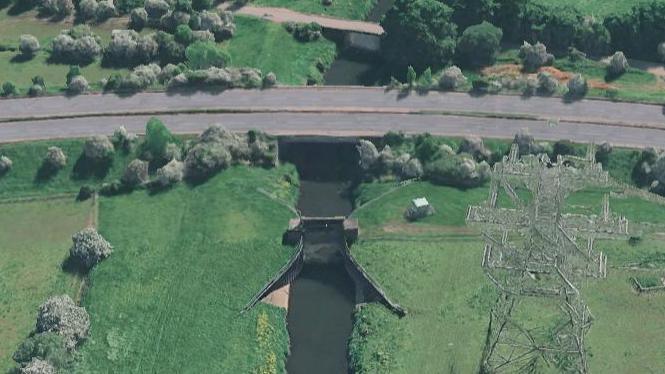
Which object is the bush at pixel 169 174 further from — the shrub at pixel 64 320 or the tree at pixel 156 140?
the shrub at pixel 64 320

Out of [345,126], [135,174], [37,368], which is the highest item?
[345,126]

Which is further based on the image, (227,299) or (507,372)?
(227,299)

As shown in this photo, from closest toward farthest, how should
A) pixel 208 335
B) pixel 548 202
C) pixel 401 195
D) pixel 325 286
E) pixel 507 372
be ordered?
pixel 548 202, pixel 507 372, pixel 208 335, pixel 325 286, pixel 401 195

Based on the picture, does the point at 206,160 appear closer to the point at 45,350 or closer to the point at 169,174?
the point at 169,174

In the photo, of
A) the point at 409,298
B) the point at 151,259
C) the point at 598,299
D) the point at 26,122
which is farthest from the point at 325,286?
the point at 26,122

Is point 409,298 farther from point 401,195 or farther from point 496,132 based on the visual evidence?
point 496,132

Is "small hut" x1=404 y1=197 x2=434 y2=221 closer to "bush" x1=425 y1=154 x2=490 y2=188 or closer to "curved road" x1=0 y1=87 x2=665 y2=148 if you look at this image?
"bush" x1=425 y1=154 x2=490 y2=188

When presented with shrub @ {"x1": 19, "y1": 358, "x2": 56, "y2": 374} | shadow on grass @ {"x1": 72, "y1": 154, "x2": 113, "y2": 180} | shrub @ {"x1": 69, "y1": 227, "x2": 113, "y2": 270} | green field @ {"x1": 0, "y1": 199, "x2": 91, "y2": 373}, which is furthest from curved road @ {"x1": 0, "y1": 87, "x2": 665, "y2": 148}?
shrub @ {"x1": 19, "y1": 358, "x2": 56, "y2": 374}

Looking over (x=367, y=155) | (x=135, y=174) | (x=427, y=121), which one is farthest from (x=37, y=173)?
(x=427, y=121)
